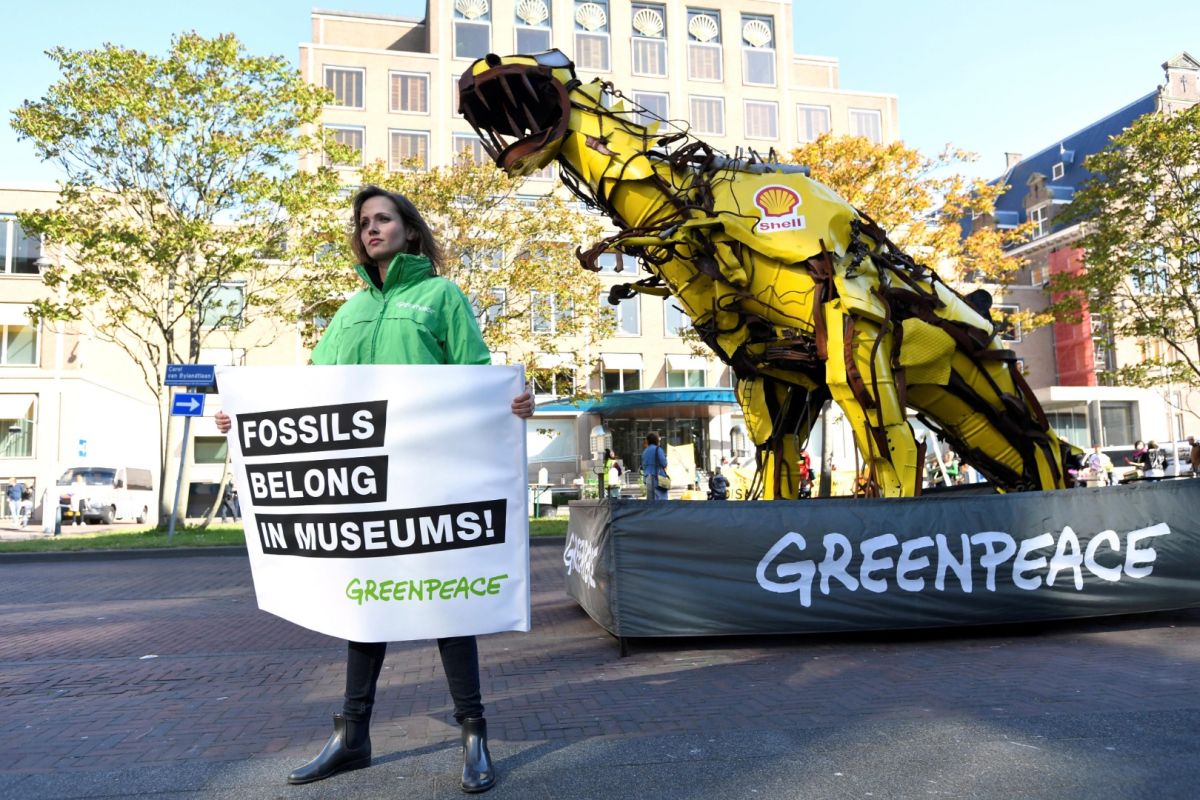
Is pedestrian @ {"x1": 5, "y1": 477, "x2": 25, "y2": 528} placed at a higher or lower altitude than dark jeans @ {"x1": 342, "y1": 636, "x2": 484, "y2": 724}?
higher

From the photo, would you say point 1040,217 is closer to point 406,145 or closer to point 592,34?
point 592,34

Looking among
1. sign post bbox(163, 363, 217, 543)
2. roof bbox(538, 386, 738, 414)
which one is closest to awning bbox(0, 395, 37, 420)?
roof bbox(538, 386, 738, 414)

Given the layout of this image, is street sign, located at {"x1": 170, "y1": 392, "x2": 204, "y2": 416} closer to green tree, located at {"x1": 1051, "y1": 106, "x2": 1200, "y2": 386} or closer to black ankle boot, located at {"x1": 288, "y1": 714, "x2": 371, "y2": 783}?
black ankle boot, located at {"x1": 288, "y1": 714, "x2": 371, "y2": 783}

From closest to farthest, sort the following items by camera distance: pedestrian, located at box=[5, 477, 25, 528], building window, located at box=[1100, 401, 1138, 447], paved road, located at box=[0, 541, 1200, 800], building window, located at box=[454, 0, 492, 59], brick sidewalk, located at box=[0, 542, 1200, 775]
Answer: paved road, located at box=[0, 541, 1200, 800] → brick sidewalk, located at box=[0, 542, 1200, 775] → pedestrian, located at box=[5, 477, 25, 528] → building window, located at box=[454, 0, 492, 59] → building window, located at box=[1100, 401, 1138, 447]

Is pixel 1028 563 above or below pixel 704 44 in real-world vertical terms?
below

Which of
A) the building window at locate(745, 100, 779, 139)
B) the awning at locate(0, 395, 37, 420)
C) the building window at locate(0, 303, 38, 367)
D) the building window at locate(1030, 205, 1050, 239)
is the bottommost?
the awning at locate(0, 395, 37, 420)

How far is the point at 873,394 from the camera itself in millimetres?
7281

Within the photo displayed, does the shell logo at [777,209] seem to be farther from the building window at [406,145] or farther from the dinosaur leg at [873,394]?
the building window at [406,145]

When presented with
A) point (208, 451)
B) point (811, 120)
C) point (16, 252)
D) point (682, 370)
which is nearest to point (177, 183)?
point (16, 252)

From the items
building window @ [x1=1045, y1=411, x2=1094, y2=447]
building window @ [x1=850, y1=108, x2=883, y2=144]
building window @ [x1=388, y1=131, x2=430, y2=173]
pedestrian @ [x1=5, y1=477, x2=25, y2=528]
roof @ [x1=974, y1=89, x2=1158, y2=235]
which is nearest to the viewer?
pedestrian @ [x1=5, y1=477, x2=25, y2=528]

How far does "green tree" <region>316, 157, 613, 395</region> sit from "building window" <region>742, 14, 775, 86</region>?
27.6 meters

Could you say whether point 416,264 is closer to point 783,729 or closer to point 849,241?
point 783,729

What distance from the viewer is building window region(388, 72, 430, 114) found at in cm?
4569

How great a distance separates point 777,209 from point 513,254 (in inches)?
743
